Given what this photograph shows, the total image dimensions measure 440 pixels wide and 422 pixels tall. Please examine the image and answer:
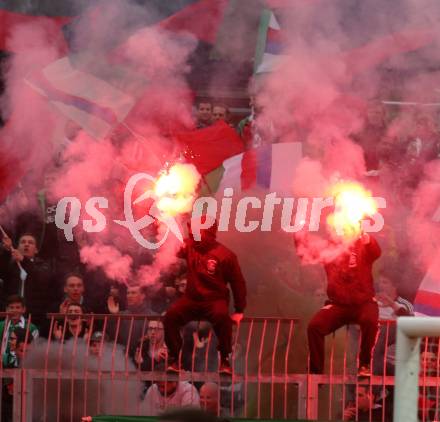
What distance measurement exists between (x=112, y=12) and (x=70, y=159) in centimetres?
129

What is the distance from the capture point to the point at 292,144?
9148 millimetres

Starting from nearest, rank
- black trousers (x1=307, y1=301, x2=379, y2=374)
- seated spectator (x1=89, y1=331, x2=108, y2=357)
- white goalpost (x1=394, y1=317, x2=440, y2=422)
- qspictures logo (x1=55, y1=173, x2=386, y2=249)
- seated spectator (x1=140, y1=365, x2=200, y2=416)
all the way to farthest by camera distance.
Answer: white goalpost (x1=394, y1=317, x2=440, y2=422), black trousers (x1=307, y1=301, x2=379, y2=374), seated spectator (x1=140, y1=365, x2=200, y2=416), seated spectator (x1=89, y1=331, x2=108, y2=357), qspictures logo (x1=55, y1=173, x2=386, y2=249)

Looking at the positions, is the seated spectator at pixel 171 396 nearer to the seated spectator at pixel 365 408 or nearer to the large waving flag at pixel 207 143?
the seated spectator at pixel 365 408

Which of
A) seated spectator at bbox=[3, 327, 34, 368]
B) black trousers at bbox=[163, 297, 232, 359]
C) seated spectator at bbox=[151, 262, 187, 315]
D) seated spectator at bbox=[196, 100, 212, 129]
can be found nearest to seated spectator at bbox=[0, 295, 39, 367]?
seated spectator at bbox=[3, 327, 34, 368]

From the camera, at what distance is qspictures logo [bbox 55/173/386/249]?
9.09m

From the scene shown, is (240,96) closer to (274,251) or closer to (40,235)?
(274,251)

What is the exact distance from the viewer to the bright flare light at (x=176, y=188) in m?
9.14

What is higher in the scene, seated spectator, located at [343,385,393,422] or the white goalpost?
the white goalpost

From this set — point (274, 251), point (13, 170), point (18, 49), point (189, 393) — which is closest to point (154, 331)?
point (189, 393)

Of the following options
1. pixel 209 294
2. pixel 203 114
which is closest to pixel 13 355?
pixel 209 294

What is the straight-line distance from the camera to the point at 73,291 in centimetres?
918

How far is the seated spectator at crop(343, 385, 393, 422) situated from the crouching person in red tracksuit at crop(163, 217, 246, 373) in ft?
3.63

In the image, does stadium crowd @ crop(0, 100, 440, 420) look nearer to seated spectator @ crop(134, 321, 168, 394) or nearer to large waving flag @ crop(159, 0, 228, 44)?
seated spectator @ crop(134, 321, 168, 394)

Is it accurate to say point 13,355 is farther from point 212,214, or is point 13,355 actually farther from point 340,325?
point 340,325
